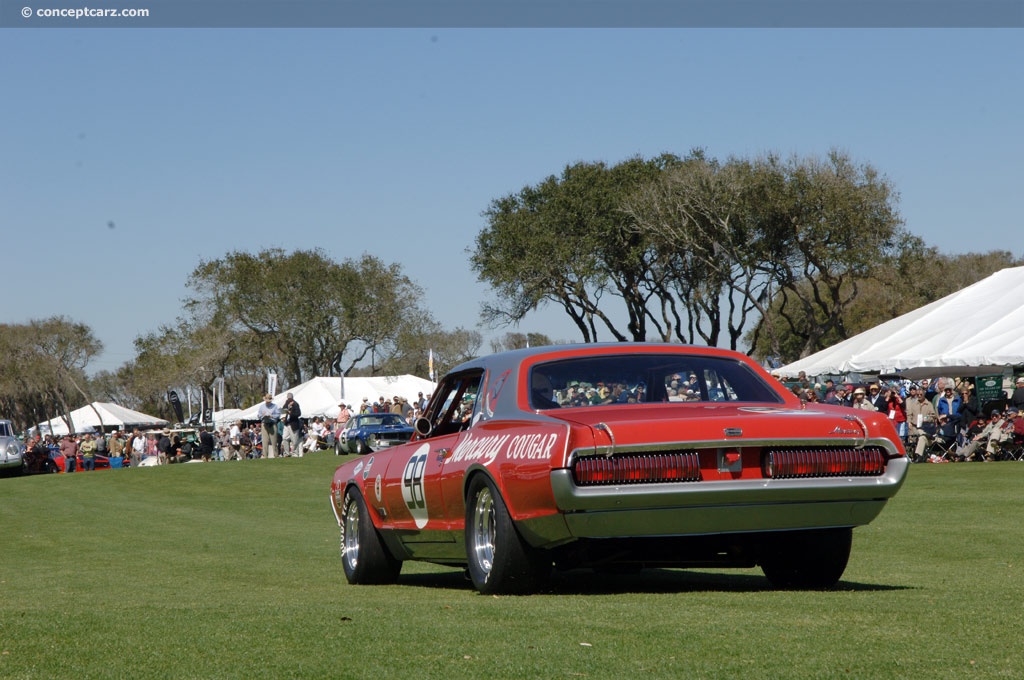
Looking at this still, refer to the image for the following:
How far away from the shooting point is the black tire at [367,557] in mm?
9781

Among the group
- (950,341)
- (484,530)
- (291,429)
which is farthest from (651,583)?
(291,429)

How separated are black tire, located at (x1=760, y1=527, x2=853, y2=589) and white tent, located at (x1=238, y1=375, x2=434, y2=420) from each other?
49.9 metres

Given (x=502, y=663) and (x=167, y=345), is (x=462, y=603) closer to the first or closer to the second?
(x=502, y=663)

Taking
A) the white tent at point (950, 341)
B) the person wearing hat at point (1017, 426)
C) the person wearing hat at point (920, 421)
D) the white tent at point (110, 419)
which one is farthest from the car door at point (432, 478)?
the white tent at point (110, 419)

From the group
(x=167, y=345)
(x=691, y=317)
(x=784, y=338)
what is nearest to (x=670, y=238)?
(x=691, y=317)

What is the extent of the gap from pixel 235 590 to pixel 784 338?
9331 cm

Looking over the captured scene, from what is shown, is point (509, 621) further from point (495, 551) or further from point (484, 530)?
point (484, 530)

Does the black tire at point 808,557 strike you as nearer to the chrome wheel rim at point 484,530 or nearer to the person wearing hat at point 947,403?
the chrome wheel rim at point 484,530

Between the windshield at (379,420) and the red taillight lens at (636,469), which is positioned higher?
the windshield at (379,420)

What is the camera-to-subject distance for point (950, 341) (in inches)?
1198

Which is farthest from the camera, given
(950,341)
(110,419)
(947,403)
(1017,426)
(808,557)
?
(110,419)

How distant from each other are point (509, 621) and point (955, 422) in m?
24.3

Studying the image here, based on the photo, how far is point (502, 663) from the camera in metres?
5.04

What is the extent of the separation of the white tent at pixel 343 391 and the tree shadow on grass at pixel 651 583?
48.3 metres
